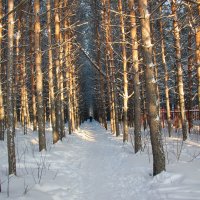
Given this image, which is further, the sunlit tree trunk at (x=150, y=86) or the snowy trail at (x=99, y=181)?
the sunlit tree trunk at (x=150, y=86)

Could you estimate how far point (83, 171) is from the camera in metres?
9.66

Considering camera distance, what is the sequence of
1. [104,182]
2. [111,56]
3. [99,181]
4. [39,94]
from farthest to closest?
1. [111,56]
2. [39,94]
3. [99,181]
4. [104,182]

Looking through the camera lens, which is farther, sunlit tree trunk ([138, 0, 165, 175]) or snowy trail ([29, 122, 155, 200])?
sunlit tree trunk ([138, 0, 165, 175])

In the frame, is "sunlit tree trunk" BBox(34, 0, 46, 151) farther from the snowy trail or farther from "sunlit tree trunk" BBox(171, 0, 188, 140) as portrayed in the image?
"sunlit tree trunk" BBox(171, 0, 188, 140)

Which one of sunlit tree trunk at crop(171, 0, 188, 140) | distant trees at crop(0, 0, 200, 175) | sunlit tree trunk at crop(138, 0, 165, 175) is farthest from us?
sunlit tree trunk at crop(171, 0, 188, 140)

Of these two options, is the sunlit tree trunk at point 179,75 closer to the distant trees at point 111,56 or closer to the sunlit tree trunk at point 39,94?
the distant trees at point 111,56

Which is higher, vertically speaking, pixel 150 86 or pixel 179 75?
pixel 179 75

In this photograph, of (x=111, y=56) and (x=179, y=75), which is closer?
(x=179, y=75)

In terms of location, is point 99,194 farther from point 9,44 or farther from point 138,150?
point 138,150

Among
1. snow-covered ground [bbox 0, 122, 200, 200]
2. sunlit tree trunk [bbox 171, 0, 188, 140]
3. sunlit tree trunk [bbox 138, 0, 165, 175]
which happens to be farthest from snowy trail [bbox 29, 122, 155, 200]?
sunlit tree trunk [bbox 171, 0, 188, 140]

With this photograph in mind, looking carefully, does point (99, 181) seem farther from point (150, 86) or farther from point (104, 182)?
point (150, 86)

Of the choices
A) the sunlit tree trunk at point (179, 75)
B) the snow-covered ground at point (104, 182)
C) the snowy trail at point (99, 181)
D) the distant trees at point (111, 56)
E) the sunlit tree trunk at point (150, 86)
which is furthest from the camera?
the sunlit tree trunk at point (179, 75)

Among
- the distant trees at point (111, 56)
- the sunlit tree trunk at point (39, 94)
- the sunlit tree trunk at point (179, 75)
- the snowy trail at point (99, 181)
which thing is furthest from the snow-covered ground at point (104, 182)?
the sunlit tree trunk at point (179, 75)

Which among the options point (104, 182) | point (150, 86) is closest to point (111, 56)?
point (150, 86)
